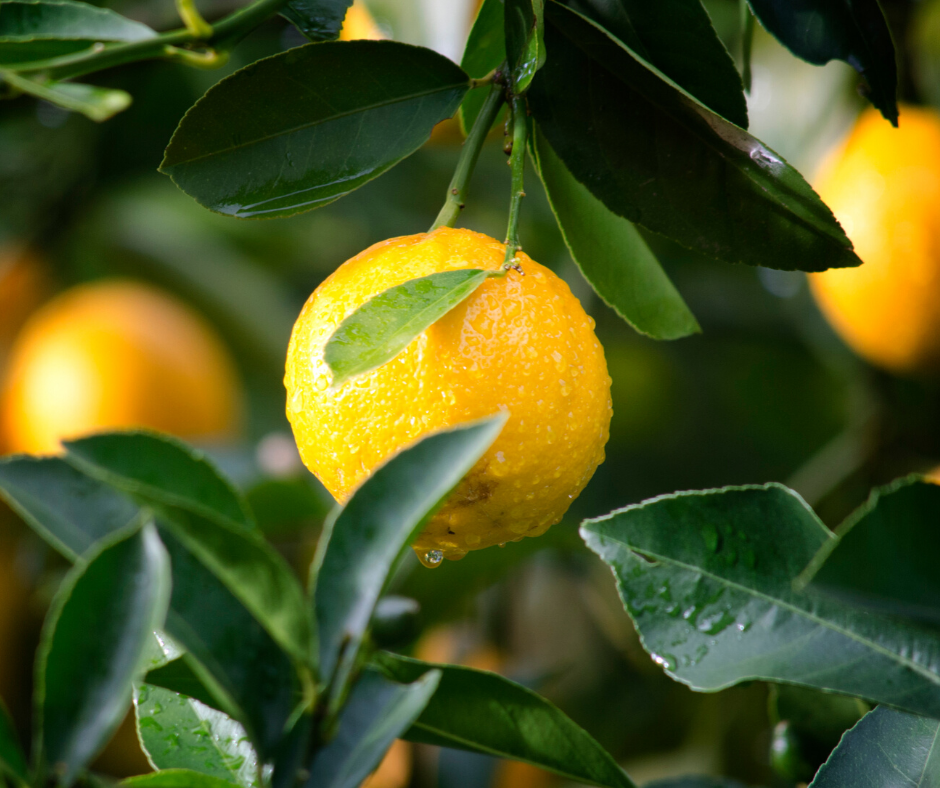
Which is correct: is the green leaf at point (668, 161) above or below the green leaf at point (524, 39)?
below

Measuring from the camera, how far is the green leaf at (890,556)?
319 mm

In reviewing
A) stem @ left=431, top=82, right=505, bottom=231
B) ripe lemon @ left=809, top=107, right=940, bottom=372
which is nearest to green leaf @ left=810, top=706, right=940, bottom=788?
stem @ left=431, top=82, right=505, bottom=231

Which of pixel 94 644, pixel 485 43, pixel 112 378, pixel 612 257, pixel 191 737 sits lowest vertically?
pixel 112 378

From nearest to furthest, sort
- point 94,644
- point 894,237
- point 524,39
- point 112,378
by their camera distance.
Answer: point 94,644 < point 524,39 < point 894,237 < point 112,378

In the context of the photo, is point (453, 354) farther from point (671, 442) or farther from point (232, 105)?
point (671, 442)

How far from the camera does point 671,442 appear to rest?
6.09ft

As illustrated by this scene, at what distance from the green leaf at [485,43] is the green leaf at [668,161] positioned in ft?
0.15

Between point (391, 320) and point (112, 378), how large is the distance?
1079 mm

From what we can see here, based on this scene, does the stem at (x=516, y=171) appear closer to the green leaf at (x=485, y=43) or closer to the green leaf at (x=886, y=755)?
the green leaf at (x=485, y=43)

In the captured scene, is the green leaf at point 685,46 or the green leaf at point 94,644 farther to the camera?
the green leaf at point 685,46

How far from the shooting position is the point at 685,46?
45cm

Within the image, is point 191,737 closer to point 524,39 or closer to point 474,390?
point 474,390

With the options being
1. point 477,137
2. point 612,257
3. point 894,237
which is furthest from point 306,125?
point 894,237

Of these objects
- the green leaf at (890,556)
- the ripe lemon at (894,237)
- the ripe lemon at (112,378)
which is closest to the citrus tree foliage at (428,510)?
the green leaf at (890,556)
